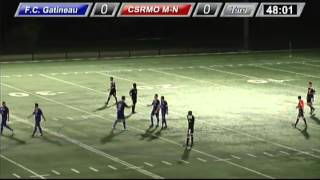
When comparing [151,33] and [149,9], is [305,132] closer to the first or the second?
[149,9]

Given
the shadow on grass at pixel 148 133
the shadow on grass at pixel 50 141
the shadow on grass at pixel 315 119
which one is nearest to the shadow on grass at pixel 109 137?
the shadow on grass at pixel 148 133

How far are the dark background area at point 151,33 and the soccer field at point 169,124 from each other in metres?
18.4

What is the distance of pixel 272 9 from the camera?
68125 millimetres

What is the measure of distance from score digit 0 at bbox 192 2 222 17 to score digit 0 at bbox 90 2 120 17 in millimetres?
8132

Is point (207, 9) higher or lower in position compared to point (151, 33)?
higher

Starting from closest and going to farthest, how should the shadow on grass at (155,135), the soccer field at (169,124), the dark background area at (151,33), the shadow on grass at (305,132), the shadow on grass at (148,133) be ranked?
1. the soccer field at (169,124)
2. the shadow on grass at (155,135)
3. the shadow on grass at (148,133)
4. the shadow on grass at (305,132)
5. the dark background area at (151,33)

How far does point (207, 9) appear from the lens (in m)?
69.2

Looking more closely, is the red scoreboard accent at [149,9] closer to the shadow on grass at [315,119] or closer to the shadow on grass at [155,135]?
the shadow on grass at [315,119]

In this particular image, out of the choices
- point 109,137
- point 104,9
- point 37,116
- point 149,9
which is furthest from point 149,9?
point 37,116

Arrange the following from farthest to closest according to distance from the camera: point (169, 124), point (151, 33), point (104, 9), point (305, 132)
→ point (151, 33)
point (104, 9)
point (169, 124)
point (305, 132)

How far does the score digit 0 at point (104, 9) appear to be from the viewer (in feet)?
209

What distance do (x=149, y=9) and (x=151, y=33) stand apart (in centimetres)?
1845

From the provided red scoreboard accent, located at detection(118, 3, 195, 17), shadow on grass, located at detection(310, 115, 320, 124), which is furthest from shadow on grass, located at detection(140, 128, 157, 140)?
red scoreboard accent, located at detection(118, 3, 195, 17)

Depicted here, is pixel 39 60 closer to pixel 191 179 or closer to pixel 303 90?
pixel 303 90
